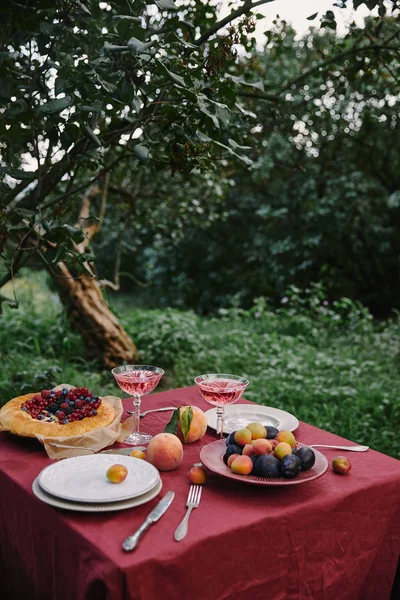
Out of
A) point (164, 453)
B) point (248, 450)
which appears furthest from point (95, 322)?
point (248, 450)

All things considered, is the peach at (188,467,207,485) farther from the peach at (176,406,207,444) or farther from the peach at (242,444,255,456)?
the peach at (176,406,207,444)

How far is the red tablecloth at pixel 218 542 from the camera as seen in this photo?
3.58 feet

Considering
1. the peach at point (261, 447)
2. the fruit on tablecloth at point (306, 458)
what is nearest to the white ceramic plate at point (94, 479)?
the peach at point (261, 447)

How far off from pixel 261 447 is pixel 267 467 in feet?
0.23

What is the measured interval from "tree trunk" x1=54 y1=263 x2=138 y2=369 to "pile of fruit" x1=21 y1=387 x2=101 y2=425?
266 cm

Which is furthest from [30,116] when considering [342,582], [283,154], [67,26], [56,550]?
[283,154]

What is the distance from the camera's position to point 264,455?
52.4 inches

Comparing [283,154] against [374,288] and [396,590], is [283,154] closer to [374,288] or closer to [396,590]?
[374,288]

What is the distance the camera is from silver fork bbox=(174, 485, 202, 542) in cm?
113

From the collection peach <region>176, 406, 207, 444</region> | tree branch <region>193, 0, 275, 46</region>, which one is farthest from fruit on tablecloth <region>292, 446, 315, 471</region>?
tree branch <region>193, 0, 275, 46</region>

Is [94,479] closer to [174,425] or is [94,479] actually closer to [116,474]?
[116,474]

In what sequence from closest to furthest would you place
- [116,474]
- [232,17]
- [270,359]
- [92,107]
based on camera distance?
[116,474]
[92,107]
[232,17]
[270,359]

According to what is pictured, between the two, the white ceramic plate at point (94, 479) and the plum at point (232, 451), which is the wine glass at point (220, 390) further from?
the white ceramic plate at point (94, 479)

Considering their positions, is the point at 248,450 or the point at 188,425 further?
the point at 188,425
